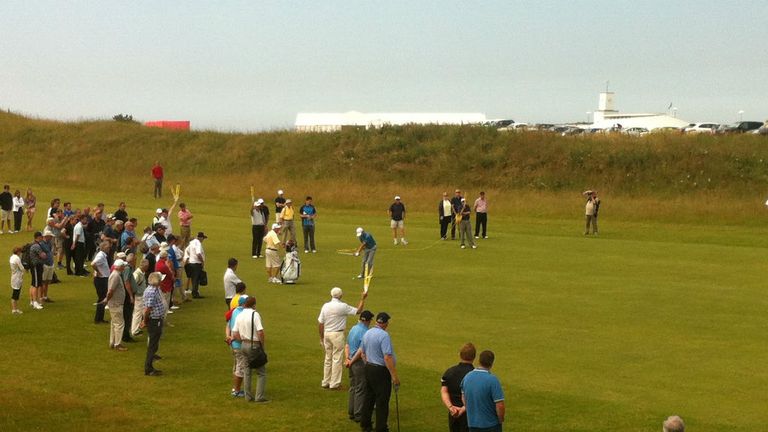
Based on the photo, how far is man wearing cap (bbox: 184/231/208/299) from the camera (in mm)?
27562

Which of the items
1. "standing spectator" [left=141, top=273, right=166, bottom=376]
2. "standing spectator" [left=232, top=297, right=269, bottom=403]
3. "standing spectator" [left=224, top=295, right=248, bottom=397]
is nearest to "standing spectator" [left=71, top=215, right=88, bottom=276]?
"standing spectator" [left=141, top=273, right=166, bottom=376]

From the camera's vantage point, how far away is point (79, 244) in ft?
105

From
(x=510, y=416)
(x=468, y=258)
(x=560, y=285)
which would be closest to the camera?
(x=510, y=416)

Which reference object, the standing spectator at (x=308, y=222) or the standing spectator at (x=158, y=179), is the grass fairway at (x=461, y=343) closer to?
the standing spectator at (x=308, y=222)

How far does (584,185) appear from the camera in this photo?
63219 millimetres

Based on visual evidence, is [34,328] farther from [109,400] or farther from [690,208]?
[690,208]

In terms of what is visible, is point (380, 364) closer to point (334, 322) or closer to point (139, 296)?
point (334, 322)

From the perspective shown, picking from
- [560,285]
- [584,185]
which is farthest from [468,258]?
[584,185]

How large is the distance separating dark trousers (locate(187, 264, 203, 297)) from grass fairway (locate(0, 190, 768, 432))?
426 mm

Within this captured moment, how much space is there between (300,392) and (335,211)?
1526 inches

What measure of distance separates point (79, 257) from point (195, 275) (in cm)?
604

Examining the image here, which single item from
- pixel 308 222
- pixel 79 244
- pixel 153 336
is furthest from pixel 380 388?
pixel 308 222

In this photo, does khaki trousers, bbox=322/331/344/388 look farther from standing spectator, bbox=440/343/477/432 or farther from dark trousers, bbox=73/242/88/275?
dark trousers, bbox=73/242/88/275

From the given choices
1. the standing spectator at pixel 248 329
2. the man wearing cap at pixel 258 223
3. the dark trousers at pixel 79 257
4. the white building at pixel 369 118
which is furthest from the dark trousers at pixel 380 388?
the white building at pixel 369 118
